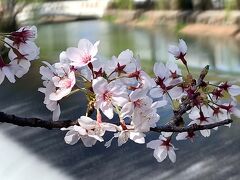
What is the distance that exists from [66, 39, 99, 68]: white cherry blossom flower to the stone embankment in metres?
9.07

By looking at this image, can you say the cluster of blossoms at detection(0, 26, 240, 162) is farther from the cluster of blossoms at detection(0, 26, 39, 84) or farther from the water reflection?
the water reflection

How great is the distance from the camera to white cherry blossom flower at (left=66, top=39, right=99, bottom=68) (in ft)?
2.83

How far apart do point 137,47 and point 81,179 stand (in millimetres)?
7204

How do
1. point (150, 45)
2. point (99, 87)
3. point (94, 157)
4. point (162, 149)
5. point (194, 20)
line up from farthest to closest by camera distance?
1. point (194, 20)
2. point (150, 45)
3. point (94, 157)
4. point (162, 149)
5. point (99, 87)

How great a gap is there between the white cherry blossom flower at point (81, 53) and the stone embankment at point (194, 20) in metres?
9.07

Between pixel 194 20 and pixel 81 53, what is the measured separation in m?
11.3

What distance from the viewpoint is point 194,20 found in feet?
39.2

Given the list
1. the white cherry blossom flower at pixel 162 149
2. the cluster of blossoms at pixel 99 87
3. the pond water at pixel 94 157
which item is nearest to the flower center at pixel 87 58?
the cluster of blossoms at pixel 99 87

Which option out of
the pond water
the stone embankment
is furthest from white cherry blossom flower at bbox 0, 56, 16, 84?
the stone embankment

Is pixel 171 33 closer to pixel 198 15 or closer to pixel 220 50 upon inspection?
pixel 198 15

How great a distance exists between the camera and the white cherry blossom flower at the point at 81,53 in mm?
862

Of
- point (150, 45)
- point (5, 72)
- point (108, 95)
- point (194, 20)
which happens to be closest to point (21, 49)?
point (5, 72)

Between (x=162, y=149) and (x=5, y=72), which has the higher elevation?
(x=5, y=72)

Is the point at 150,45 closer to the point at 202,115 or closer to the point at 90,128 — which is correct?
the point at 202,115
